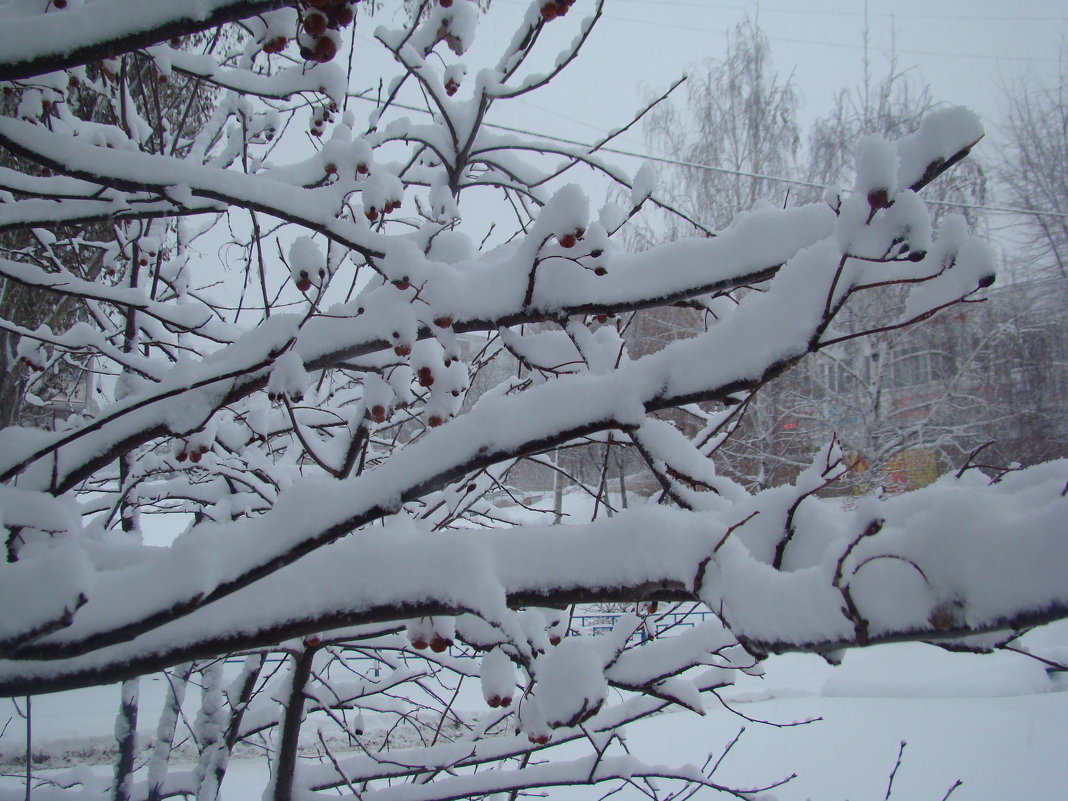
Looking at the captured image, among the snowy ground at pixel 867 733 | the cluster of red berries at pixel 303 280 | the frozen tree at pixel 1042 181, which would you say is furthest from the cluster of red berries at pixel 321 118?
the frozen tree at pixel 1042 181

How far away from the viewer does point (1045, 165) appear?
11195 mm

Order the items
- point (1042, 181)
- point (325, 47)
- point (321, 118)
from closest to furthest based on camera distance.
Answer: point (325, 47) → point (321, 118) → point (1042, 181)

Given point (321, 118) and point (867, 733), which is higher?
point (321, 118)

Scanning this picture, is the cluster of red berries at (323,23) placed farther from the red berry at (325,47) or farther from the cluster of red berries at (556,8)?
the cluster of red berries at (556,8)

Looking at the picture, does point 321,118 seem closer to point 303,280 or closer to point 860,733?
point 303,280

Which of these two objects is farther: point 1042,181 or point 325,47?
point 1042,181

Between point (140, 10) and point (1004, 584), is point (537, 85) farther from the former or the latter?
point (1004, 584)

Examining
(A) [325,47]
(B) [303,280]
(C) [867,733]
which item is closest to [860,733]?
(C) [867,733]

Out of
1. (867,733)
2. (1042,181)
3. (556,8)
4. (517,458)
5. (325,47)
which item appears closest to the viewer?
(517,458)

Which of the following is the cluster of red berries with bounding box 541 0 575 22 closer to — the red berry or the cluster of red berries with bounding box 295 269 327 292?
the red berry

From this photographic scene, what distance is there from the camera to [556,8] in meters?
1.48

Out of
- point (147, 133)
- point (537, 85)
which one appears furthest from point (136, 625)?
point (147, 133)

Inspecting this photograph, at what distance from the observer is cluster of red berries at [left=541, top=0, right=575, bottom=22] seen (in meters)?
1.46

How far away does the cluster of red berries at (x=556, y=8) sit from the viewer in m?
1.46
